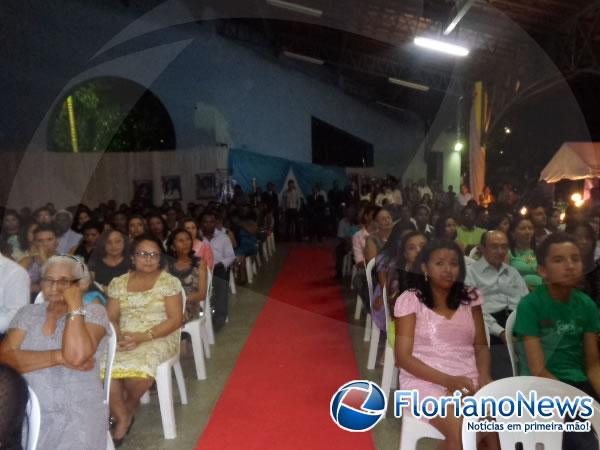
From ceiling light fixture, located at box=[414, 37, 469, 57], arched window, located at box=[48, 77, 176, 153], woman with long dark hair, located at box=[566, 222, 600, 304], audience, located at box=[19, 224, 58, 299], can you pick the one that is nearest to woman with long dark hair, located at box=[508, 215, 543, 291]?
woman with long dark hair, located at box=[566, 222, 600, 304]

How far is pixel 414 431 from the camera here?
259cm

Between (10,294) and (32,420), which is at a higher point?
(10,294)

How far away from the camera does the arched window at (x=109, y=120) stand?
11.5m

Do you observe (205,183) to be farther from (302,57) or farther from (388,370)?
(388,370)

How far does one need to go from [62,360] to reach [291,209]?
1062 cm

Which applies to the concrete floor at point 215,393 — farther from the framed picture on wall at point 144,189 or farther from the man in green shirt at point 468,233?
the framed picture on wall at point 144,189

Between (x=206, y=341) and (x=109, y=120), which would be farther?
(x=109, y=120)

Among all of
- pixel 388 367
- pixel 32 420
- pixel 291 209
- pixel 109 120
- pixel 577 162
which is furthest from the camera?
pixel 291 209

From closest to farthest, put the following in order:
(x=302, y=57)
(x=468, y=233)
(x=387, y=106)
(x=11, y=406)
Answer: (x=11, y=406) < (x=468, y=233) < (x=302, y=57) < (x=387, y=106)

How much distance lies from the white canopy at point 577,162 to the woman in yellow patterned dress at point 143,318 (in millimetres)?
7166

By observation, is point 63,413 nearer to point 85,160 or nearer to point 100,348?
point 100,348

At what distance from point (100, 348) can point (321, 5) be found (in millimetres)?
9164

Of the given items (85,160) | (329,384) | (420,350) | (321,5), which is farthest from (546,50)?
(85,160)

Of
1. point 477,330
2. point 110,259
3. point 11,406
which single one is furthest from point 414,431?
point 110,259
